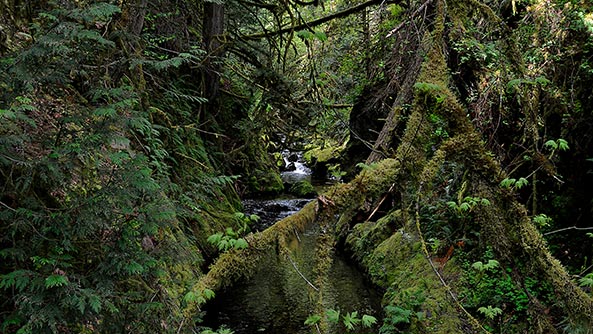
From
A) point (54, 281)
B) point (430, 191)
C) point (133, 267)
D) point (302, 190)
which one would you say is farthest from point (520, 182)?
point (302, 190)

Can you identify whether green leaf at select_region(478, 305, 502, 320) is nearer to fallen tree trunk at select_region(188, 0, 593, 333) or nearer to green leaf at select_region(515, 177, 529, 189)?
fallen tree trunk at select_region(188, 0, 593, 333)

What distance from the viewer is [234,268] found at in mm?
1870

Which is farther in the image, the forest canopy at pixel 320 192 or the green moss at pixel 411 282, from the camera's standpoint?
the green moss at pixel 411 282

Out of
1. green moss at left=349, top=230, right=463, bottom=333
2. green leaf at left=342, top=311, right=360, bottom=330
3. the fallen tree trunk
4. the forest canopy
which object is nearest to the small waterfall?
green moss at left=349, top=230, right=463, bottom=333

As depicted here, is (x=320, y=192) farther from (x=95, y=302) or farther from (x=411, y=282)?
(x=411, y=282)

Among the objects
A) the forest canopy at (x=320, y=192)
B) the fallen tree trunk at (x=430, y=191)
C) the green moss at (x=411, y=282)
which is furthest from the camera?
the green moss at (x=411, y=282)

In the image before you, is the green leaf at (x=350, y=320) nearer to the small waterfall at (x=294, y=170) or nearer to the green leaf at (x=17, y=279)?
the green leaf at (x=17, y=279)

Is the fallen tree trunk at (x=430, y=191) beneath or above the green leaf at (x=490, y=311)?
above

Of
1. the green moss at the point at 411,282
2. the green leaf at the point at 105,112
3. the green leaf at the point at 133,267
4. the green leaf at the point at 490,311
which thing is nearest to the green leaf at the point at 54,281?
the green leaf at the point at 133,267

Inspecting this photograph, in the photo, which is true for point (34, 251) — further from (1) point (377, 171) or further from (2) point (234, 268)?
(1) point (377, 171)

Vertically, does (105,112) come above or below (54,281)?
above

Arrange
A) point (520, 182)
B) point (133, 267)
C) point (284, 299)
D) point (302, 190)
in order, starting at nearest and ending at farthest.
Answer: point (133, 267) < point (520, 182) < point (284, 299) < point (302, 190)

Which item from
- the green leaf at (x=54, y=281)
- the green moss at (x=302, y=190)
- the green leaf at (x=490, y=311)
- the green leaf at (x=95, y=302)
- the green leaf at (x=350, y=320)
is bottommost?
the green moss at (x=302, y=190)

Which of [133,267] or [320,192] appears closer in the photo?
[133,267]
